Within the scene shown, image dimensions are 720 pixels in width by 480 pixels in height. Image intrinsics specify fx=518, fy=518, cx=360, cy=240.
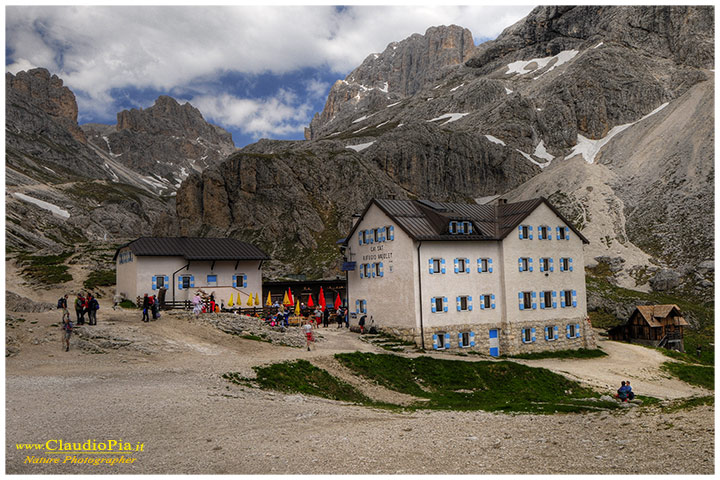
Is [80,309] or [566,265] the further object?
[566,265]

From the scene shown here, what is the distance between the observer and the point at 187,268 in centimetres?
4700

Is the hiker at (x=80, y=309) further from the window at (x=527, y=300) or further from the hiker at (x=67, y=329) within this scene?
the window at (x=527, y=300)

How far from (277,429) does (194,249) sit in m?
35.4

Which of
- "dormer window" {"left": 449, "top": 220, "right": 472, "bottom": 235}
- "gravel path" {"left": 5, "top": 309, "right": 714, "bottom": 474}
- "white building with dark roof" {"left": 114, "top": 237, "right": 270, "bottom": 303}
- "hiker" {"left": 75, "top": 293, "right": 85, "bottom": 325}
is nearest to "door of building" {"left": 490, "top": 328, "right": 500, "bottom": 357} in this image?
"dormer window" {"left": 449, "top": 220, "right": 472, "bottom": 235}

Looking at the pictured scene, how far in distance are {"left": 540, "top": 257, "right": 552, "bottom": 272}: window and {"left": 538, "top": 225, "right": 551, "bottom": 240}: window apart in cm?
194

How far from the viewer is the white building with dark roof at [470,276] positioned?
41312 mm

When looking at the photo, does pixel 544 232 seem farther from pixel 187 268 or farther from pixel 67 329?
pixel 67 329

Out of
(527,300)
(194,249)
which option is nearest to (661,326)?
(527,300)

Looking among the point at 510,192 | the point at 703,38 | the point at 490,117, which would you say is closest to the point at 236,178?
the point at 510,192

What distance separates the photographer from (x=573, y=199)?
407 ft

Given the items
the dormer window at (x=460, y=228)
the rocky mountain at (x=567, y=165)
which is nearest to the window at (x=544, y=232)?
the dormer window at (x=460, y=228)

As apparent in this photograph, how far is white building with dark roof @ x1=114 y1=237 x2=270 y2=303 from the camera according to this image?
45.9 m

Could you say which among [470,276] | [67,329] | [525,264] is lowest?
[67,329]

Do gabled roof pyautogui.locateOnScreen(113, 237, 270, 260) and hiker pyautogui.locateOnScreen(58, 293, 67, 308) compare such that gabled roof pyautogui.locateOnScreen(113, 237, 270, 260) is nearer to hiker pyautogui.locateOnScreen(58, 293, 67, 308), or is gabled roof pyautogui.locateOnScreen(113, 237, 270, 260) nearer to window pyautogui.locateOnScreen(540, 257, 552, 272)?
hiker pyautogui.locateOnScreen(58, 293, 67, 308)
